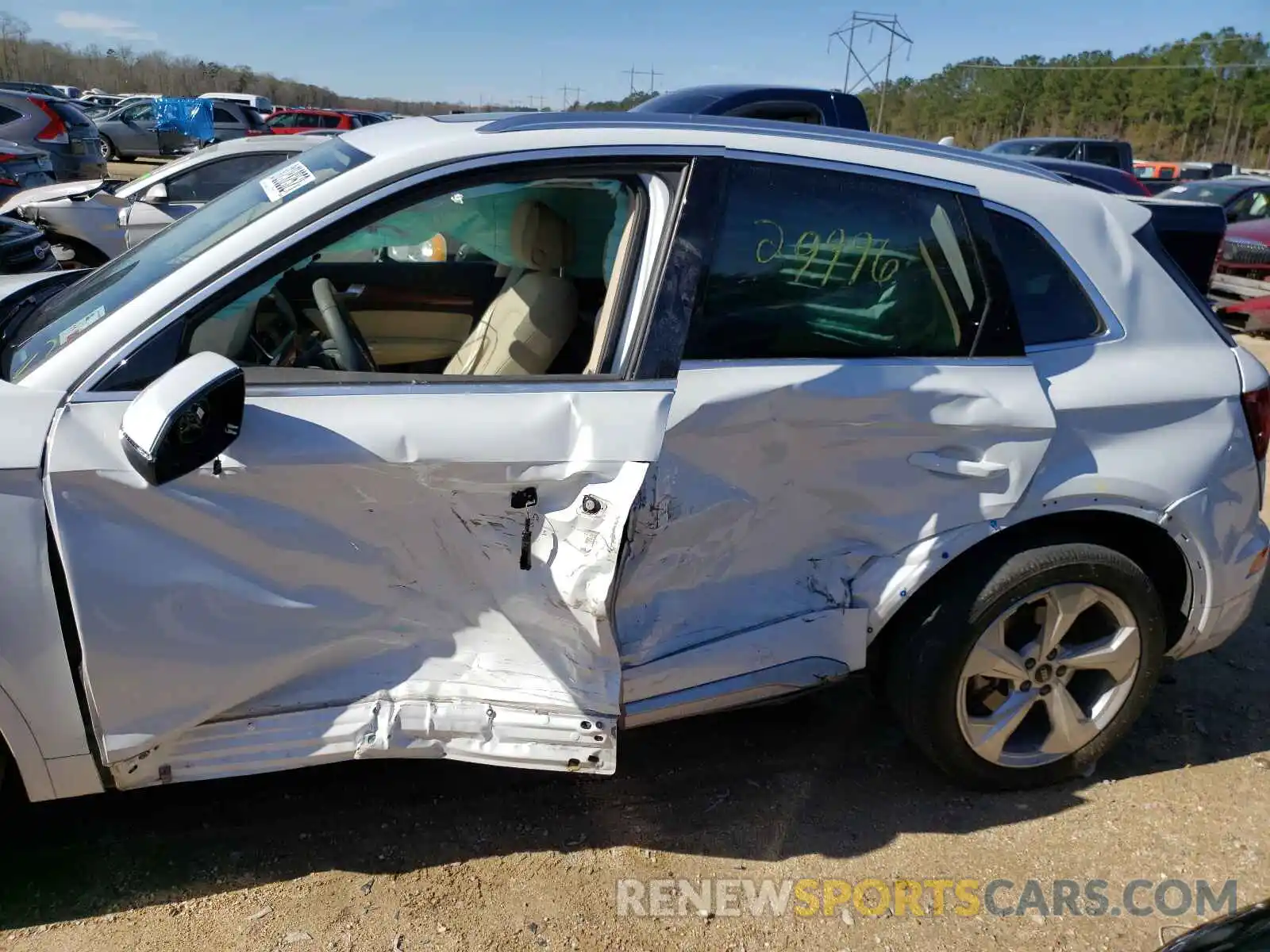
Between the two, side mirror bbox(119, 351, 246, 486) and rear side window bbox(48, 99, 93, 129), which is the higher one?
rear side window bbox(48, 99, 93, 129)

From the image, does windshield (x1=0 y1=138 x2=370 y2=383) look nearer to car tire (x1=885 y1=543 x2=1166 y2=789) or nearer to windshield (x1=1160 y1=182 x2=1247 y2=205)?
car tire (x1=885 y1=543 x2=1166 y2=789)

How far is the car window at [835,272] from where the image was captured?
2389 mm

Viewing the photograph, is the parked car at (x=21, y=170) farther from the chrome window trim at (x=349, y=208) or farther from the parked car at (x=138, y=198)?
the chrome window trim at (x=349, y=208)

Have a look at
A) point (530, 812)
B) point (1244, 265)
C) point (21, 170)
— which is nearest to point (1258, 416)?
point (530, 812)

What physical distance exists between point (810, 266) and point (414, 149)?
1019 millimetres

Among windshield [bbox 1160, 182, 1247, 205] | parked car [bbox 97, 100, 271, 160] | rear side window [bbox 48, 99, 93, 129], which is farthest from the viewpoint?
parked car [bbox 97, 100, 271, 160]

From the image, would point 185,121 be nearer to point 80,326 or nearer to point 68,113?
point 68,113

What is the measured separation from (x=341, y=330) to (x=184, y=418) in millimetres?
830

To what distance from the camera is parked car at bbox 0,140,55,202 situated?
1007 centimetres

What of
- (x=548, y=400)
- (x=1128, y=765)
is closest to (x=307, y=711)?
(x=548, y=400)

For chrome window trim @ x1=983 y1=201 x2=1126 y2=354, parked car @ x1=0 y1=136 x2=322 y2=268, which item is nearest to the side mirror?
chrome window trim @ x1=983 y1=201 x2=1126 y2=354

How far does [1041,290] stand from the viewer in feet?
8.68

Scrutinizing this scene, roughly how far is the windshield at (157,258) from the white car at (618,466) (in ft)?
0.07

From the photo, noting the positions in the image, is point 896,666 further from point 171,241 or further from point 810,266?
point 171,241
